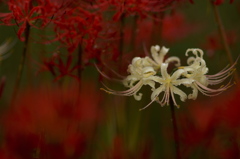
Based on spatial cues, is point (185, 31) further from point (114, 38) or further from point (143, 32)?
point (114, 38)

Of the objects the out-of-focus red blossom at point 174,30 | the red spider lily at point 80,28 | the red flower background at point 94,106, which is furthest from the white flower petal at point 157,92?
the out-of-focus red blossom at point 174,30

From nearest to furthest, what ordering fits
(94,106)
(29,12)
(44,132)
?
1. (44,132)
2. (94,106)
3. (29,12)

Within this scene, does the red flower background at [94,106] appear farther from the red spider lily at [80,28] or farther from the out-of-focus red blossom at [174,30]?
the out-of-focus red blossom at [174,30]

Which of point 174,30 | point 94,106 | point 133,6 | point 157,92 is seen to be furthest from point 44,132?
point 174,30

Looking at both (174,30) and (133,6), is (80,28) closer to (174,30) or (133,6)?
(133,6)

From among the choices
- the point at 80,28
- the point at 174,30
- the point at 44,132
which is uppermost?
the point at 174,30

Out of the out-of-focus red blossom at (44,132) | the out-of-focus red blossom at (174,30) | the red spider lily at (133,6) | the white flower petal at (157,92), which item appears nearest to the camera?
the out-of-focus red blossom at (44,132)

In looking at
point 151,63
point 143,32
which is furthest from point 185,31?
point 151,63

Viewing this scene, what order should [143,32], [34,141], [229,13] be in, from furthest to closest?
[229,13]
[143,32]
[34,141]
